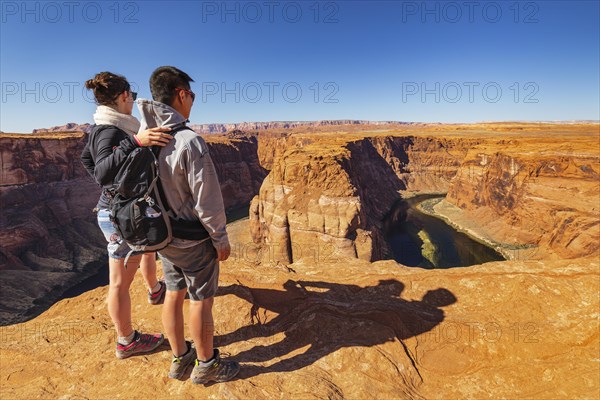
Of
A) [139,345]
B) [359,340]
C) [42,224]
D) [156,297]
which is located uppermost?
[156,297]

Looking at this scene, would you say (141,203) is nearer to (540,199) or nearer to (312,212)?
(312,212)

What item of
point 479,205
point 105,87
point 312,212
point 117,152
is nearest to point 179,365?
point 117,152

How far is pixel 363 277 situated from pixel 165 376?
4.43 metres

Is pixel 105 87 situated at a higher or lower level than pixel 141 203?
higher

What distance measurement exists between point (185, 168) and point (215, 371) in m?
2.22

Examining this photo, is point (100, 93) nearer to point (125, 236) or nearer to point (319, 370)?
point (125, 236)

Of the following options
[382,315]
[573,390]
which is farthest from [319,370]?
[573,390]

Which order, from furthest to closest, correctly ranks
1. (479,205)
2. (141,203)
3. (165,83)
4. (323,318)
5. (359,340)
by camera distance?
1. (479,205)
2. (323,318)
3. (359,340)
4. (165,83)
5. (141,203)

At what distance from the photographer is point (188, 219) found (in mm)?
2678

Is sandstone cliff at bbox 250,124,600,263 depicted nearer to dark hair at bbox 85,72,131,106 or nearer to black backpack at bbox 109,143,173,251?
dark hair at bbox 85,72,131,106

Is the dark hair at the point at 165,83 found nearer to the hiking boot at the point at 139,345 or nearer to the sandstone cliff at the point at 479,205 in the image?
the hiking boot at the point at 139,345

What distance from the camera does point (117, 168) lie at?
249 centimetres

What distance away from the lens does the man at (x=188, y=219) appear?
2.48 meters

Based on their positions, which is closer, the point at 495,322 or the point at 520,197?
the point at 495,322
